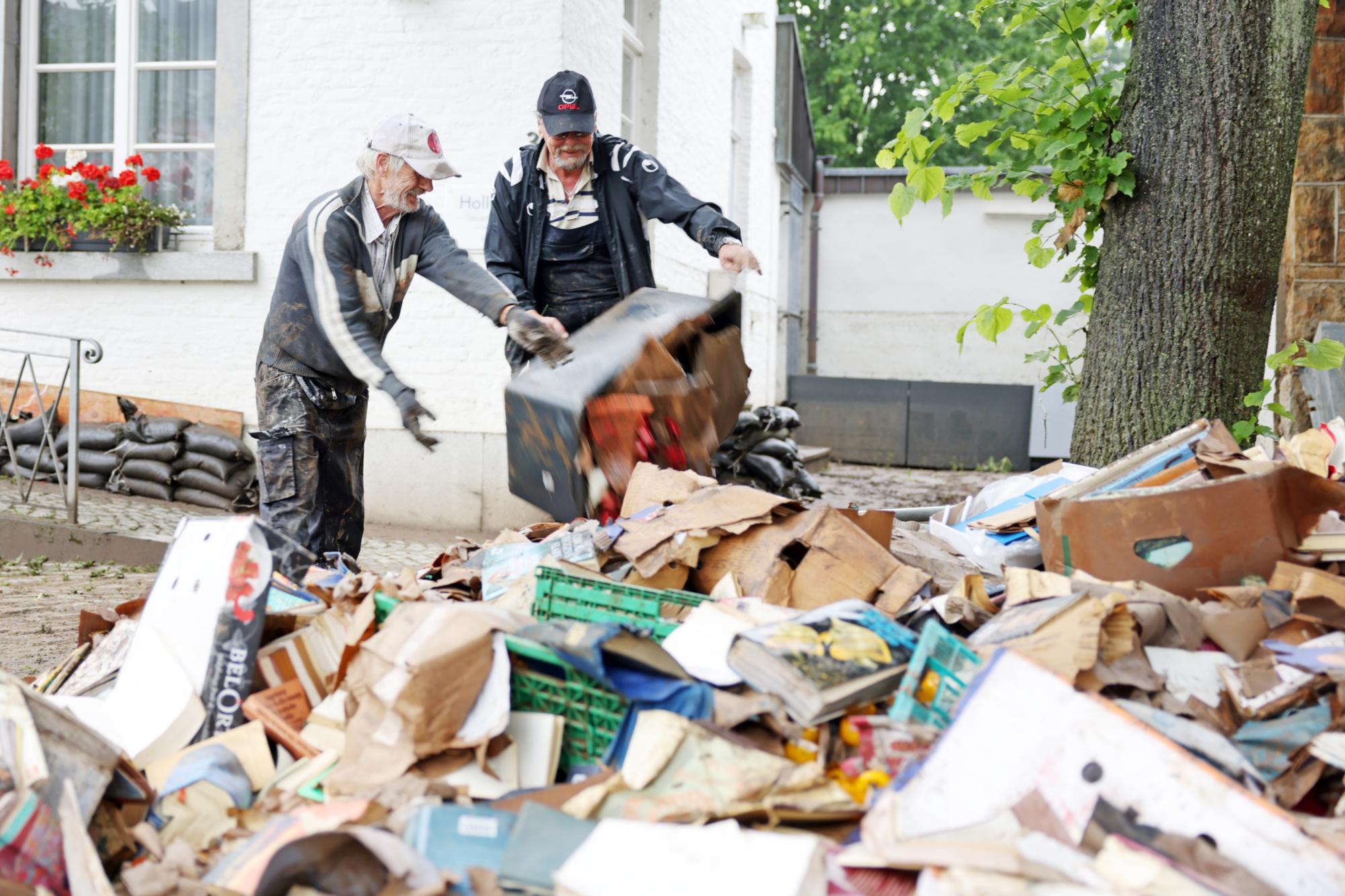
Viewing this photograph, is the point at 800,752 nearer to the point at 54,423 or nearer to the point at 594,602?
the point at 594,602

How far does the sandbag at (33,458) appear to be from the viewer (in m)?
7.71

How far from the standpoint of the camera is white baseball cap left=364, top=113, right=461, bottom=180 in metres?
3.96

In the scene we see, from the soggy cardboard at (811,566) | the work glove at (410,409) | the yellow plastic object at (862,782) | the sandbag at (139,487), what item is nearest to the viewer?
the yellow plastic object at (862,782)

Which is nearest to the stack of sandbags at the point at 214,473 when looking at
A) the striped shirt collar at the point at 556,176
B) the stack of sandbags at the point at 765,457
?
the stack of sandbags at the point at 765,457

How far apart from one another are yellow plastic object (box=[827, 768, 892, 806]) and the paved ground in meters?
2.49

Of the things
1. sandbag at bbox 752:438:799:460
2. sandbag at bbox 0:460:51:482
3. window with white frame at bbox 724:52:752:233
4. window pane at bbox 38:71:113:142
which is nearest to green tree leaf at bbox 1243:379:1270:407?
sandbag at bbox 752:438:799:460

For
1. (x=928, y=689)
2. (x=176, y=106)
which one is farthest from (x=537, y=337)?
(x=176, y=106)

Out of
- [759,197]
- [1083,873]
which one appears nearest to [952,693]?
[1083,873]

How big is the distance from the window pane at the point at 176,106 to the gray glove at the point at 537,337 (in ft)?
18.2

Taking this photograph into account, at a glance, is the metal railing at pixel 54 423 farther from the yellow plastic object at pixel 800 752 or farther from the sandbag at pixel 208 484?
the yellow plastic object at pixel 800 752

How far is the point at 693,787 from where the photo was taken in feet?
6.52

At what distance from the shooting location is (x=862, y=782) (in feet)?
6.68

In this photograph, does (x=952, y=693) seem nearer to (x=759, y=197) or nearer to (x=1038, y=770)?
(x=1038, y=770)

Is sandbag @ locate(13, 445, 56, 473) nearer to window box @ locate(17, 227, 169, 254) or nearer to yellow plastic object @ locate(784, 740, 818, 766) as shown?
window box @ locate(17, 227, 169, 254)
